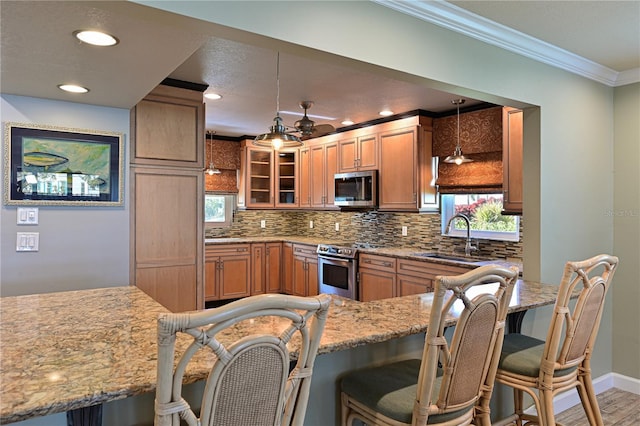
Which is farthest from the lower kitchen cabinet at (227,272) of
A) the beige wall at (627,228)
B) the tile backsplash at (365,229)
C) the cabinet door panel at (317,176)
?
the beige wall at (627,228)

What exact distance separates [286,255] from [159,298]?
294cm

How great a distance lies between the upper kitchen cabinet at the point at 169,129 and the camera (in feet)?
10.4

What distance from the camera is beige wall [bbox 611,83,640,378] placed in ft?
10.2

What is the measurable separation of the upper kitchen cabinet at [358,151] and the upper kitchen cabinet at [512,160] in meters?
1.71

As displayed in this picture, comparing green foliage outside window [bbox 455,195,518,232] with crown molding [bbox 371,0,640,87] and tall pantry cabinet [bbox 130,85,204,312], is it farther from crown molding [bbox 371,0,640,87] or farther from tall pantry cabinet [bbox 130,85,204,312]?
tall pantry cabinet [bbox 130,85,204,312]

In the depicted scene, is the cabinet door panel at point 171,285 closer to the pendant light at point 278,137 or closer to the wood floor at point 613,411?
the pendant light at point 278,137

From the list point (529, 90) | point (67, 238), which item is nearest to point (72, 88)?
point (67, 238)

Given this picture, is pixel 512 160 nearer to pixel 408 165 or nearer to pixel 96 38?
pixel 408 165

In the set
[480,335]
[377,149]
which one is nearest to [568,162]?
[480,335]

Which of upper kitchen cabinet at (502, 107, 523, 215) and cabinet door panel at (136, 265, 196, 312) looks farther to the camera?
upper kitchen cabinet at (502, 107, 523, 215)

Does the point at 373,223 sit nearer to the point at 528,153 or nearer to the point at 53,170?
the point at 528,153

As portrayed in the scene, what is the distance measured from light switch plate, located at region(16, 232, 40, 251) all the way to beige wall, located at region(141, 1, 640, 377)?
2.03 m

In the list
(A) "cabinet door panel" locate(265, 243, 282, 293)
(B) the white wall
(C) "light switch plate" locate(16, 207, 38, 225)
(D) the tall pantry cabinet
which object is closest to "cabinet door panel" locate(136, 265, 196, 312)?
(D) the tall pantry cabinet

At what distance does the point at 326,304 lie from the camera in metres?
1.07
